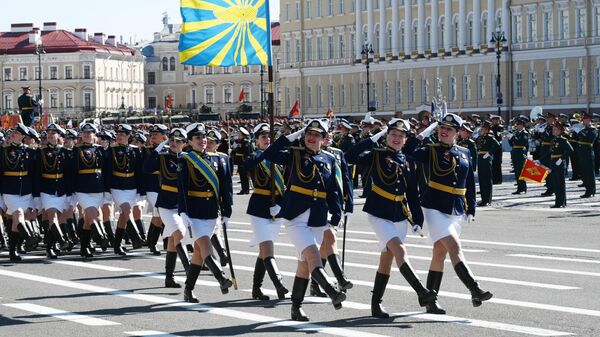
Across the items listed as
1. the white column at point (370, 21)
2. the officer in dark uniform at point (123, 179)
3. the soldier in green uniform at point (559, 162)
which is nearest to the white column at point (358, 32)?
the white column at point (370, 21)

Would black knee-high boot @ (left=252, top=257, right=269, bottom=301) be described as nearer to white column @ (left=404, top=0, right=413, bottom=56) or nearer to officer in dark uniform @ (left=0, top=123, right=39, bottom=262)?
officer in dark uniform @ (left=0, top=123, right=39, bottom=262)

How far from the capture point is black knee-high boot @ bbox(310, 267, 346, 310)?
1347 centimetres

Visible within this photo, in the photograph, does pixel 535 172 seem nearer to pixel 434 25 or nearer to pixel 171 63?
pixel 434 25

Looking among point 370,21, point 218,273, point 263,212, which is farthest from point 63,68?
point 218,273

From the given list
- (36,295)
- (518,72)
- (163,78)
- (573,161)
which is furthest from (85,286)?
(163,78)

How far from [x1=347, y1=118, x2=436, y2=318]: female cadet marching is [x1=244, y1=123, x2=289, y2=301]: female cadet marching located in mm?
1202

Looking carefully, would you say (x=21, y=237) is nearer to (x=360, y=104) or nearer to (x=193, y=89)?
(x=360, y=104)

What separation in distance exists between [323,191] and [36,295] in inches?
158

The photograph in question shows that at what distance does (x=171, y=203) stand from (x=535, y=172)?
16.2 m

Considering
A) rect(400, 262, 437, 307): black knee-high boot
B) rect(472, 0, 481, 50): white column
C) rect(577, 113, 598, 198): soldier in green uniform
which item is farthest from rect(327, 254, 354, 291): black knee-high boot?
rect(472, 0, 481, 50): white column

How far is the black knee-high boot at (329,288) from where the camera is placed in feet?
44.2

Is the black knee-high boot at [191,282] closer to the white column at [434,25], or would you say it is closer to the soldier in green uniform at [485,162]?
the soldier in green uniform at [485,162]

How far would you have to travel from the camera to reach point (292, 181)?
1428cm

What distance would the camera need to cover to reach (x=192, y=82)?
171 meters
